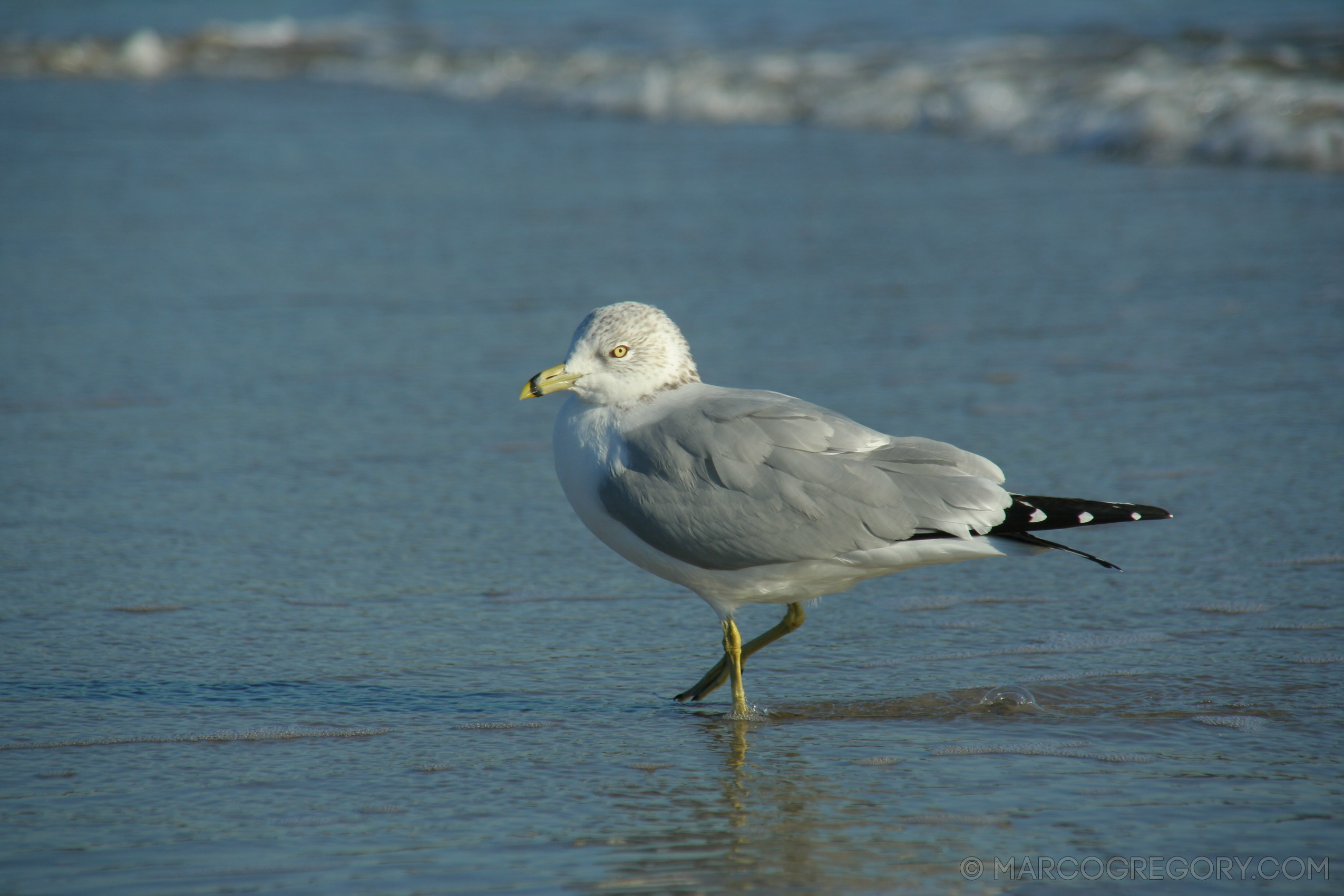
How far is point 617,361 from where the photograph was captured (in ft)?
12.1

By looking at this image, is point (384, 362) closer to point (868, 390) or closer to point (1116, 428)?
point (868, 390)

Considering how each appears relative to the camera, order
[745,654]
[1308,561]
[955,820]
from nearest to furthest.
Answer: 1. [955,820]
2. [745,654]
3. [1308,561]

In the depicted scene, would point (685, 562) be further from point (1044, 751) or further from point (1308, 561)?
point (1308, 561)

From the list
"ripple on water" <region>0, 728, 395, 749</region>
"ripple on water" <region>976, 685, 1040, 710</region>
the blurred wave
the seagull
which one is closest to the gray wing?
the seagull

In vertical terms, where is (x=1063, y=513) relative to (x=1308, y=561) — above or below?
above

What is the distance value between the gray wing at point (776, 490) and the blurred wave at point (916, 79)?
7225 millimetres

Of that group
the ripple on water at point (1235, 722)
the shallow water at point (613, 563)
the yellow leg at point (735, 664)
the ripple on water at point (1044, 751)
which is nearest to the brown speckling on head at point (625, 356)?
the yellow leg at point (735, 664)

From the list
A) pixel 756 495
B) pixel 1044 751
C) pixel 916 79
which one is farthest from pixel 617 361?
pixel 916 79

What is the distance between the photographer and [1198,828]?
287 cm

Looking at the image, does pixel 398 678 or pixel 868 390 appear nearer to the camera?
pixel 398 678

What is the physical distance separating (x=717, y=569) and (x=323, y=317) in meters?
4.09

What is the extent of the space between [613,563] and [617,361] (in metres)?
1.09

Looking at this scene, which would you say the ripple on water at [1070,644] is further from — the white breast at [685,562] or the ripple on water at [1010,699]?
the white breast at [685,562]

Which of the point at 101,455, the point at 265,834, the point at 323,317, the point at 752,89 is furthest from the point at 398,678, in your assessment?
the point at 752,89
